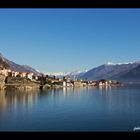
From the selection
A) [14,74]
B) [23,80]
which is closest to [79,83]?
[23,80]

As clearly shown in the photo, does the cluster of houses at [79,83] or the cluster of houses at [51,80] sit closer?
the cluster of houses at [51,80]

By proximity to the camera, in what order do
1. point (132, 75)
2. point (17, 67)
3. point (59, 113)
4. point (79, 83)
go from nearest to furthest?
1. point (17, 67)
2. point (59, 113)
3. point (132, 75)
4. point (79, 83)

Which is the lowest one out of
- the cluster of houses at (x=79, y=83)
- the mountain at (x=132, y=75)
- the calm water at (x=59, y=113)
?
the calm water at (x=59, y=113)

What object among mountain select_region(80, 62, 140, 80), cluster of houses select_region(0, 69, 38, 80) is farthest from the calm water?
mountain select_region(80, 62, 140, 80)

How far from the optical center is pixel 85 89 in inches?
160

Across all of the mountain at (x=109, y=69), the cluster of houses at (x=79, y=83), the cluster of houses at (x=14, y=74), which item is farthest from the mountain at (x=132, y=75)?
the cluster of houses at (x=14, y=74)

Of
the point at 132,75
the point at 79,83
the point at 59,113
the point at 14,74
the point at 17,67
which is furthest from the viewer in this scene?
the point at 79,83

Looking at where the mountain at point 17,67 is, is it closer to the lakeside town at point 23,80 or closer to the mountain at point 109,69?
the lakeside town at point 23,80

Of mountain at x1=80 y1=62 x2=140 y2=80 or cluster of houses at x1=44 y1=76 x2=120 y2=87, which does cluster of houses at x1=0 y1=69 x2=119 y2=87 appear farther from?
mountain at x1=80 y1=62 x2=140 y2=80

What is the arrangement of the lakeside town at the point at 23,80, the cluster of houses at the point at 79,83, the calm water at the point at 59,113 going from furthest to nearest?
the cluster of houses at the point at 79,83
the lakeside town at the point at 23,80
the calm water at the point at 59,113

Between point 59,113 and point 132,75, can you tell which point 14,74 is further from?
point 132,75

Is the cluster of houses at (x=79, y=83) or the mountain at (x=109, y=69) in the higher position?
the mountain at (x=109, y=69)

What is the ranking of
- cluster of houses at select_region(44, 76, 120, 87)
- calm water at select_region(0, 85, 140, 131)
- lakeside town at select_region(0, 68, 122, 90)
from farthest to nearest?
cluster of houses at select_region(44, 76, 120, 87)
lakeside town at select_region(0, 68, 122, 90)
calm water at select_region(0, 85, 140, 131)
